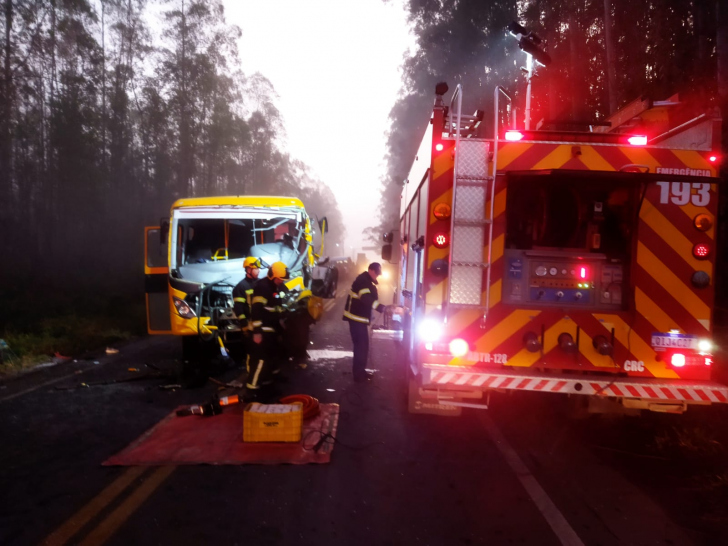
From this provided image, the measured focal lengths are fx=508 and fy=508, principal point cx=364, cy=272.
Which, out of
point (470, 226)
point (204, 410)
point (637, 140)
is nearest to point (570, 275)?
point (470, 226)

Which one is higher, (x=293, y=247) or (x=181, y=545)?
(x=293, y=247)

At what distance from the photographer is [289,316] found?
8.25m

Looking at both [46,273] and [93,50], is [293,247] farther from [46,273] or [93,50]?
[93,50]

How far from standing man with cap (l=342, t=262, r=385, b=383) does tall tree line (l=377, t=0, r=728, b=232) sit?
111 inches

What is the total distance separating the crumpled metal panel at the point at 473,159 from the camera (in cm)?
453

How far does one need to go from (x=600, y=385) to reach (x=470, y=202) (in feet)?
6.23

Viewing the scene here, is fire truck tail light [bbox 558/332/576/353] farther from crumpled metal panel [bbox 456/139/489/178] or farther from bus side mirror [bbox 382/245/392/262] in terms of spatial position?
bus side mirror [bbox 382/245/392/262]

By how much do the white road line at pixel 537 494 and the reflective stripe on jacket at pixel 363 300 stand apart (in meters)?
2.61

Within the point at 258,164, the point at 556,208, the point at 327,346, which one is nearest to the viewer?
the point at 556,208

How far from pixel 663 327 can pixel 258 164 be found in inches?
1819

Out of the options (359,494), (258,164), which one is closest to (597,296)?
(359,494)

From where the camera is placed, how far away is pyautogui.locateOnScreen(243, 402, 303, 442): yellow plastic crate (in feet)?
16.3

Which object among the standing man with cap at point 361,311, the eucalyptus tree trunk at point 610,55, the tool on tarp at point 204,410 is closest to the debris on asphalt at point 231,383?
the tool on tarp at point 204,410

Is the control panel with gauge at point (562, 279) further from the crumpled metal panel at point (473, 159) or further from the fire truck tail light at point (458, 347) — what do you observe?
the crumpled metal panel at point (473, 159)
